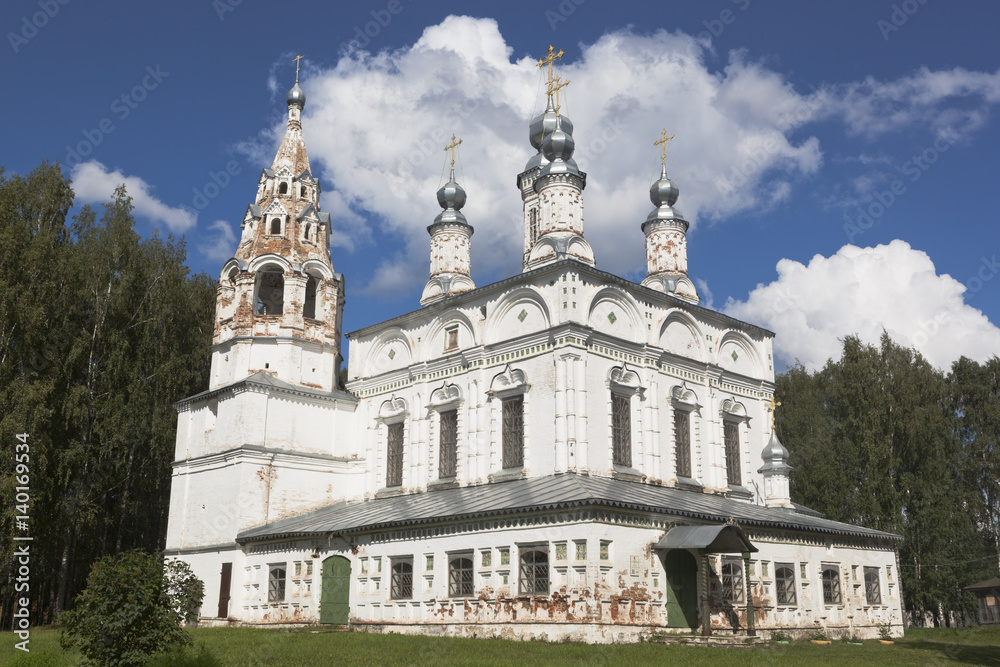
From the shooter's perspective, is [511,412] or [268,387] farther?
[268,387]

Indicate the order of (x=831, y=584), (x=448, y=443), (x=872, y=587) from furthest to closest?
(x=448, y=443) → (x=872, y=587) → (x=831, y=584)

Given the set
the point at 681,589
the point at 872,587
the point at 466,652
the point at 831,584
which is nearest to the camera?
the point at 466,652

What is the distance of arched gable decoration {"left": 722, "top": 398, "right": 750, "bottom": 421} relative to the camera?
21.6 meters

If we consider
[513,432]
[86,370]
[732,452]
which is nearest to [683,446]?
[732,452]

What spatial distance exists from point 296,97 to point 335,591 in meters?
14.0

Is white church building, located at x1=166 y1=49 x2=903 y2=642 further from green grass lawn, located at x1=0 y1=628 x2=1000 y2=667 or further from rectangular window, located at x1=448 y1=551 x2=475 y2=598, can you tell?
green grass lawn, located at x1=0 y1=628 x2=1000 y2=667

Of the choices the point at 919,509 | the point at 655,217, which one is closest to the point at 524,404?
the point at 655,217

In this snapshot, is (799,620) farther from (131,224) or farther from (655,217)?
(131,224)

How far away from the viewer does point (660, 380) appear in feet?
65.0

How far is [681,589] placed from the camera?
15609mm

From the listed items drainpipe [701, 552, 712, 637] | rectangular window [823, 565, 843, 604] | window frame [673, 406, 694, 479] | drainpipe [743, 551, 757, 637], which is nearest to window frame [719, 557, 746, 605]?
drainpipe [743, 551, 757, 637]

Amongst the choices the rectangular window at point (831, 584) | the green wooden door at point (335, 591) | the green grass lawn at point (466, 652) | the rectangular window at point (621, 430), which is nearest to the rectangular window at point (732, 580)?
the green grass lawn at point (466, 652)

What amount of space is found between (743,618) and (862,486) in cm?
1330

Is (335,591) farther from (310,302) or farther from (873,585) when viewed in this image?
(873,585)
